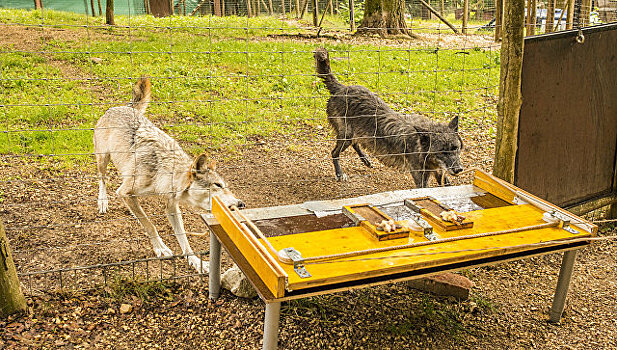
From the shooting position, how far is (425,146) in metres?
5.61

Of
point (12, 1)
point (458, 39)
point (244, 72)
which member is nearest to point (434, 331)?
point (244, 72)

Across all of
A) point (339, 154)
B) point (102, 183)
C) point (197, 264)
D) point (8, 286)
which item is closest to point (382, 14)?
point (339, 154)

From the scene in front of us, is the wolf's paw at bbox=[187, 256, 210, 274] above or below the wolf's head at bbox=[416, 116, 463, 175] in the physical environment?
below

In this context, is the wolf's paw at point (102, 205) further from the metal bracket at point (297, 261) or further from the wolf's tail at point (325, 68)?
the metal bracket at point (297, 261)

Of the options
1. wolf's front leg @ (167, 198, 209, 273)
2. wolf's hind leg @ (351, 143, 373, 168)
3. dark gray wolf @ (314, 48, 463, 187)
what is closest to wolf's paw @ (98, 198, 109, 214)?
wolf's front leg @ (167, 198, 209, 273)

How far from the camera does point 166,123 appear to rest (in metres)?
7.07

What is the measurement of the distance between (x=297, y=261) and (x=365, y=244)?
0.54 m

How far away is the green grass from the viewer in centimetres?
669

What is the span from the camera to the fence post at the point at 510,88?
4133 mm

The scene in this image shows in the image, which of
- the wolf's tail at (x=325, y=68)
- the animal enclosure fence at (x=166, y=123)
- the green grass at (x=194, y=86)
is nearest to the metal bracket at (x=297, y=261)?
the animal enclosure fence at (x=166, y=123)

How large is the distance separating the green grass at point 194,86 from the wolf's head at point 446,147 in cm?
62

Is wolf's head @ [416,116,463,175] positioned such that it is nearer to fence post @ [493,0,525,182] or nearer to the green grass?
the green grass

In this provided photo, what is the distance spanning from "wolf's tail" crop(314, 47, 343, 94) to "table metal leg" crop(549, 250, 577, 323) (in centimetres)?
332

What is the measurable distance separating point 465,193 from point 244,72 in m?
5.64
